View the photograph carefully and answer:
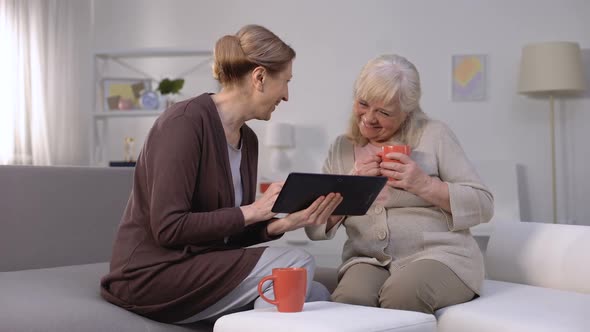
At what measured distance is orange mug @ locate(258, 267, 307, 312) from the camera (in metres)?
1.84

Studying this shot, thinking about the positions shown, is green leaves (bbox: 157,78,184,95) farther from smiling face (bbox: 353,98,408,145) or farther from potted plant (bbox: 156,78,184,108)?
smiling face (bbox: 353,98,408,145)

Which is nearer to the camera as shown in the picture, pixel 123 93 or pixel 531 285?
pixel 531 285

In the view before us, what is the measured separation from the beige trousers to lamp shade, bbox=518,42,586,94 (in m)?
3.56

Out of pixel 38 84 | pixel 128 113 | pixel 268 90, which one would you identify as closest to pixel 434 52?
pixel 128 113

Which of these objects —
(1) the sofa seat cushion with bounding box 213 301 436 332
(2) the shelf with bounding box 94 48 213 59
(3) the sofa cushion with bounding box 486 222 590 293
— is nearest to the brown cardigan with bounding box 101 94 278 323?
(1) the sofa seat cushion with bounding box 213 301 436 332

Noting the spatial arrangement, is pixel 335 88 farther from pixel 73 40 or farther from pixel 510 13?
pixel 73 40

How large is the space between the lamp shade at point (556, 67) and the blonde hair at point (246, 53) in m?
3.79

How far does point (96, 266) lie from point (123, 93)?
334 centimetres

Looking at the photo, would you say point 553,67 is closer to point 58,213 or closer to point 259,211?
point 58,213

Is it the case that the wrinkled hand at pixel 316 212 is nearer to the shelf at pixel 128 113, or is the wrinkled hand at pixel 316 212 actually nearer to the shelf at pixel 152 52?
the shelf at pixel 128 113

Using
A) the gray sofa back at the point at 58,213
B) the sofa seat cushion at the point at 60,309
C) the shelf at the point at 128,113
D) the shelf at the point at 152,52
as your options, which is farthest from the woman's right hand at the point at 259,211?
the shelf at the point at 152,52

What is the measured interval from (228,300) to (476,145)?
14.2 feet

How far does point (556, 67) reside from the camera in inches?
217

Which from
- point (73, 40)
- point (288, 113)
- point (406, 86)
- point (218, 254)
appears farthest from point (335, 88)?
point (218, 254)
